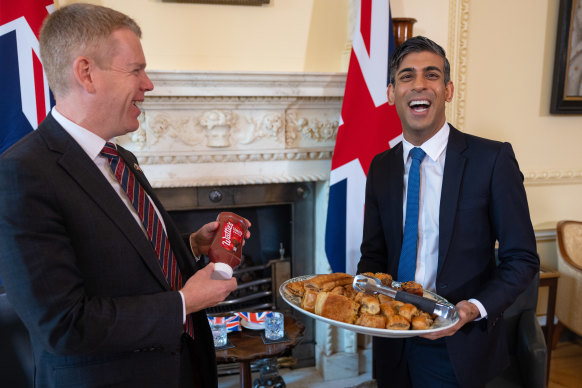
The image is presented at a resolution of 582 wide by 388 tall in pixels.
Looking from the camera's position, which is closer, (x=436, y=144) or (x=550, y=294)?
(x=436, y=144)

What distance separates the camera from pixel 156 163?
2.28 meters

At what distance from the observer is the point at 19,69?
74.7 inches

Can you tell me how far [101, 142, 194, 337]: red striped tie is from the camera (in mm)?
1067

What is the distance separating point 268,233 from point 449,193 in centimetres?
165

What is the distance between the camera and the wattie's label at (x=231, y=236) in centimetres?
116

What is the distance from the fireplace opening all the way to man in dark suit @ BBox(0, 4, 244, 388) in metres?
1.45

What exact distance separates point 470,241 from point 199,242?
0.79 m

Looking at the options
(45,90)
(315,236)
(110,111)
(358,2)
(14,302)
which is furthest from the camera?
(315,236)

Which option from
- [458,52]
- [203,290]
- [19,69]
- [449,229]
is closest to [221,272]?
[203,290]

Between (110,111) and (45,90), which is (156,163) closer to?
(45,90)

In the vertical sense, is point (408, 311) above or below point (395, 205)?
below

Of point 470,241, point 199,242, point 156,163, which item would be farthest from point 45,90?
point 470,241

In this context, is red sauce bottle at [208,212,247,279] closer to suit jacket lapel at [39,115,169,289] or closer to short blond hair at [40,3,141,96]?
suit jacket lapel at [39,115,169,289]

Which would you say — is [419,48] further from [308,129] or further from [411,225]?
[308,129]
